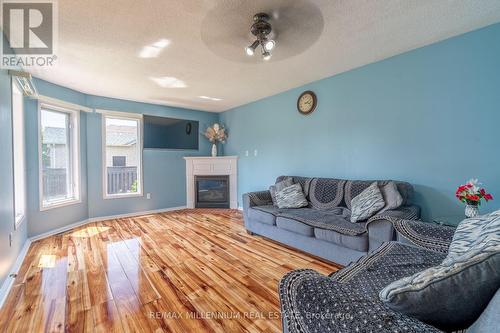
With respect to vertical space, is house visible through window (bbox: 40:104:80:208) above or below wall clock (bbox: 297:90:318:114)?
below

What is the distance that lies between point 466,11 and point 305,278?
2.56 metres

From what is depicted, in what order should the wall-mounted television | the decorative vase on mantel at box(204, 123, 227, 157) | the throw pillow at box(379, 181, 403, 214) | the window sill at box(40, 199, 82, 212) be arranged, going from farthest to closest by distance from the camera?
1. the decorative vase on mantel at box(204, 123, 227, 157)
2. the wall-mounted television
3. the window sill at box(40, 199, 82, 212)
4. the throw pillow at box(379, 181, 403, 214)

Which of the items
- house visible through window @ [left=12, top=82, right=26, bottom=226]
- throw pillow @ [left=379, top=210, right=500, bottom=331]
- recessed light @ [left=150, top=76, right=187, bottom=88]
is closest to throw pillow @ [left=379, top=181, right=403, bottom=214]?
throw pillow @ [left=379, top=210, right=500, bottom=331]

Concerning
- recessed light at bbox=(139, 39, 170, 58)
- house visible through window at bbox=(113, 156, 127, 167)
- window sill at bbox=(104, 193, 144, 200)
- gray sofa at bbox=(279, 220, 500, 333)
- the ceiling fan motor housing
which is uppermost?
recessed light at bbox=(139, 39, 170, 58)

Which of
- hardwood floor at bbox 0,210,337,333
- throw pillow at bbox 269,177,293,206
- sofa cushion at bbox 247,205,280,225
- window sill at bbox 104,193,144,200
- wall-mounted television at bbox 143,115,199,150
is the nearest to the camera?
hardwood floor at bbox 0,210,337,333

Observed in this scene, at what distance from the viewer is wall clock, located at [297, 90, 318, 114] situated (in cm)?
353

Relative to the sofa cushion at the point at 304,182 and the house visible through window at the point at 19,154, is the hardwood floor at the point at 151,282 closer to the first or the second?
the house visible through window at the point at 19,154

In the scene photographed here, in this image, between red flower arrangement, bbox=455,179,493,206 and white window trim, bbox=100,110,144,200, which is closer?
red flower arrangement, bbox=455,179,493,206

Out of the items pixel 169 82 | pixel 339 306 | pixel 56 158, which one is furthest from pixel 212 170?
pixel 339 306

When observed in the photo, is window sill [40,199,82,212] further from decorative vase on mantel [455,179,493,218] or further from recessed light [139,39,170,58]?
decorative vase on mantel [455,179,493,218]

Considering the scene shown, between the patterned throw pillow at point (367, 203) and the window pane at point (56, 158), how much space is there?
4.41 meters

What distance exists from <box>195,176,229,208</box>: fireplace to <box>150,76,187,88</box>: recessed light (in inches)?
89.1

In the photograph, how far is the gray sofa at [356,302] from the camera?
29.6 inches

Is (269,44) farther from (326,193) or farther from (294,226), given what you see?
(326,193)
